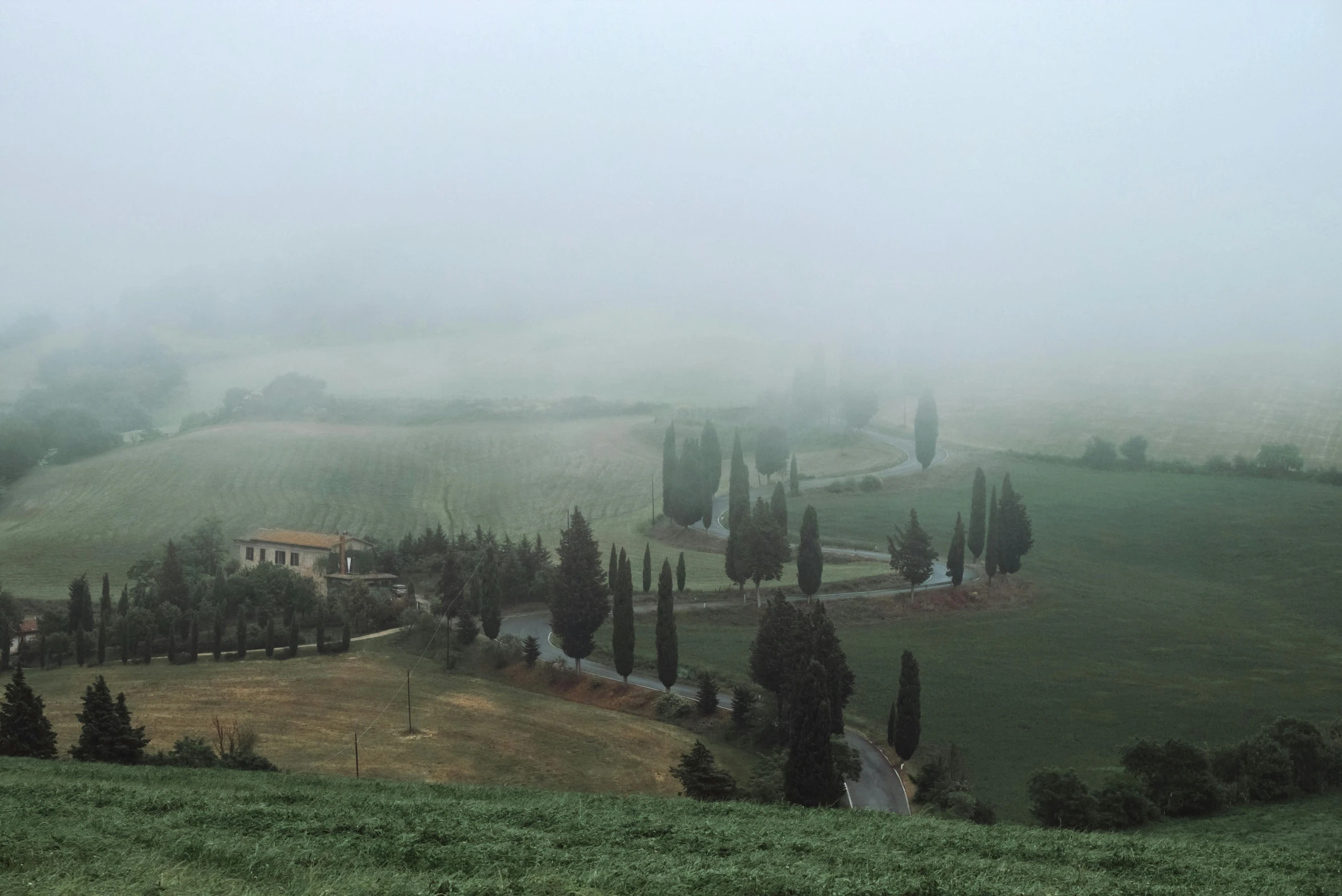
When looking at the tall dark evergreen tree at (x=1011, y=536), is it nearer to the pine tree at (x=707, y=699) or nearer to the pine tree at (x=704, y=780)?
the pine tree at (x=707, y=699)

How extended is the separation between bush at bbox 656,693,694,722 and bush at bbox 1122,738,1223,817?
18476 mm

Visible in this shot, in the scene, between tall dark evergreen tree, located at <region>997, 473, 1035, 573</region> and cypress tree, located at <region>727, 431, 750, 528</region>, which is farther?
cypress tree, located at <region>727, 431, 750, 528</region>

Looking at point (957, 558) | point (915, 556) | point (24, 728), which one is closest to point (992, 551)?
point (957, 558)

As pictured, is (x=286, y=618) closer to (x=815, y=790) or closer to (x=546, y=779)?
(x=546, y=779)

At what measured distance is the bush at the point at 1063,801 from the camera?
2891cm

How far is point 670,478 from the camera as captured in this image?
8600cm

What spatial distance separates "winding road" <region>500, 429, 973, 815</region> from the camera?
113ft

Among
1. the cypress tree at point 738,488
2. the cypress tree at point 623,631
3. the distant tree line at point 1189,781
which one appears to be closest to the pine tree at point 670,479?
the cypress tree at point 738,488

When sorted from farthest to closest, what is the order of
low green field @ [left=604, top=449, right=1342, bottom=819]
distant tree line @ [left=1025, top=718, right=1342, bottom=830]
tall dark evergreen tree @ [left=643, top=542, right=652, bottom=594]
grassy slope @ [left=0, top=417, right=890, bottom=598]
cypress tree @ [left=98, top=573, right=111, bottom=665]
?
grassy slope @ [left=0, top=417, right=890, bottom=598], tall dark evergreen tree @ [left=643, top=542, right=652, bottom=594], cypress tree @ [left=98, top=573, right=111, bottom=665], low green field @ [left=604, top=449, right=1342, bottom=819], distant tree line @ [left=1025, top=718, right=1342, bottom=830]

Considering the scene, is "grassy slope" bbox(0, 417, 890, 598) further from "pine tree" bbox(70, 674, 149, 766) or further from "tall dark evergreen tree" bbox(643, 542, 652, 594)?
"pine tree" bbox(70, 674, 149, 766)

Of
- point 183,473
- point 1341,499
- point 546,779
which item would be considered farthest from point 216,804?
point 1341,499

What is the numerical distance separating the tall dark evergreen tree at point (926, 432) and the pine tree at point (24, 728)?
8416 cm

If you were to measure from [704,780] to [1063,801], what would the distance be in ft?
36.9

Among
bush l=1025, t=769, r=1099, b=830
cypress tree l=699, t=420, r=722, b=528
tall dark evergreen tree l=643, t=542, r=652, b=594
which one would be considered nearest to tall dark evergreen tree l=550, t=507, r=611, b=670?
tall dark evergreen tree l=643, t=542, r=652, b=594
